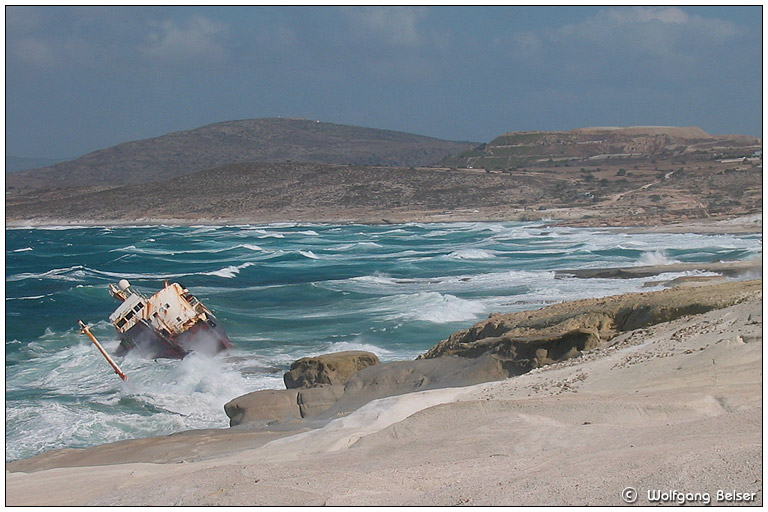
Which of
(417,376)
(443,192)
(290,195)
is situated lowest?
(417,376)

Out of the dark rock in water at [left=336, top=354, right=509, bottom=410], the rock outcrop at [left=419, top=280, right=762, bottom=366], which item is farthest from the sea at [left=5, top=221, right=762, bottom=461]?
the rock outcrop at [left=419, top=280, right=762, bottom=366]

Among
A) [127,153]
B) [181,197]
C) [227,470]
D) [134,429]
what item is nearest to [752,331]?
[227,470]

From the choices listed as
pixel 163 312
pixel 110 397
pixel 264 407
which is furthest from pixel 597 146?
pixel 264 407

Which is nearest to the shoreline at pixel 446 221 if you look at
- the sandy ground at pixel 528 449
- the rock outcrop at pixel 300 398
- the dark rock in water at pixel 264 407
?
the rock outcrop at pixel 300 398

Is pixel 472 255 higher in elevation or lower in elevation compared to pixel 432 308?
higher

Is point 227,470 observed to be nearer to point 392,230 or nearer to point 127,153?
point 392,230

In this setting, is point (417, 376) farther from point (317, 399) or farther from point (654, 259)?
point (654, 259)

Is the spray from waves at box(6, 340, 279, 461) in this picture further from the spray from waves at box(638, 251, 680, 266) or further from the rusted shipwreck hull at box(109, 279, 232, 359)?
the spray from waves at box(638, 251, 680, 266)
